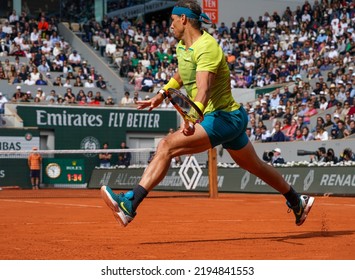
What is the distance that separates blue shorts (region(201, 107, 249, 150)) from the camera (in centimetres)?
773

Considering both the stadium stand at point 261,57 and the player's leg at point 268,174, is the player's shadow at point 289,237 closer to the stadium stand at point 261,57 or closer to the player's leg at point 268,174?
the player's leg at point 268,174

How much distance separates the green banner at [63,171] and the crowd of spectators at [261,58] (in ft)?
8.71

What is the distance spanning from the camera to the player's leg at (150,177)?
735 centimetres

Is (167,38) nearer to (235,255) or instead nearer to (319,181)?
(319,181)

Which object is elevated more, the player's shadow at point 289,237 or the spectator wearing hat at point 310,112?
the player's shadow at point 289,237

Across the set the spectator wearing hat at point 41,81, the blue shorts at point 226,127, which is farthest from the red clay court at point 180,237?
the spectator wearing hat at point 41,81

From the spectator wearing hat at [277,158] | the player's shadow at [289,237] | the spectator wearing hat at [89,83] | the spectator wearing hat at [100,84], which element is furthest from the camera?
the spectator wearing hat at [100,84]

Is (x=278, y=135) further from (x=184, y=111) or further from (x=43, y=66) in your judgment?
(x=184, y=111)

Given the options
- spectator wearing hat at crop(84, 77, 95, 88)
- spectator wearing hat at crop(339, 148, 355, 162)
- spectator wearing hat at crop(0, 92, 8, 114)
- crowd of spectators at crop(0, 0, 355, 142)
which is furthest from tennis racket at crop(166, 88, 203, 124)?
spectator wearing hat at crop(84, 77, 95, 88)

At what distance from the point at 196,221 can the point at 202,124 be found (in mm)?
3506

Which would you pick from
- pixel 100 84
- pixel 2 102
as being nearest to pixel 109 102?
pixel 100 84

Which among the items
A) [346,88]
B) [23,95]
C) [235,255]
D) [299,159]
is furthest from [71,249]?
[23,95]

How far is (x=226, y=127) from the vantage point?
7.83 metres

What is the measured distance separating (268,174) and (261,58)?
2796 cm
